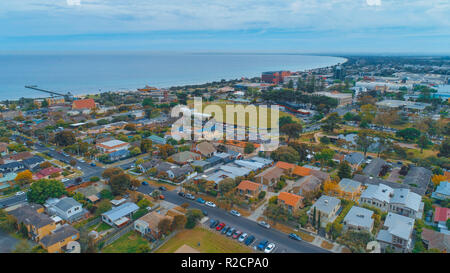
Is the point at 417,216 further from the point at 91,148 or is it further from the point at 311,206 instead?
the point at 91,148

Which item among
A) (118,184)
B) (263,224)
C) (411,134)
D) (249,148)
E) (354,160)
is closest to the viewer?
(263,224)

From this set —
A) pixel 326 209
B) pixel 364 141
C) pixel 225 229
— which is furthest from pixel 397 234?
pixel 364 141

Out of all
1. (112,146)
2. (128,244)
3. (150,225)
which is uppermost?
(112,146)

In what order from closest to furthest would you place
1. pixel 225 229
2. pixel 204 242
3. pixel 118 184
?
pixel 204 242 → pixel 225 229 → pixel 118 184

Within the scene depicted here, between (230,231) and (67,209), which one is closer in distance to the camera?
(230,231)

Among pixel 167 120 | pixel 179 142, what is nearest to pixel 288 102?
pixel 167 120

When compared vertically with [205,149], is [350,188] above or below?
below

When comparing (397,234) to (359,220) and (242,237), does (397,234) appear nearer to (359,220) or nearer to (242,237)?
(359,220)

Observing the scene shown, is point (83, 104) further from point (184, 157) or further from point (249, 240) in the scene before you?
point (249, 240)
